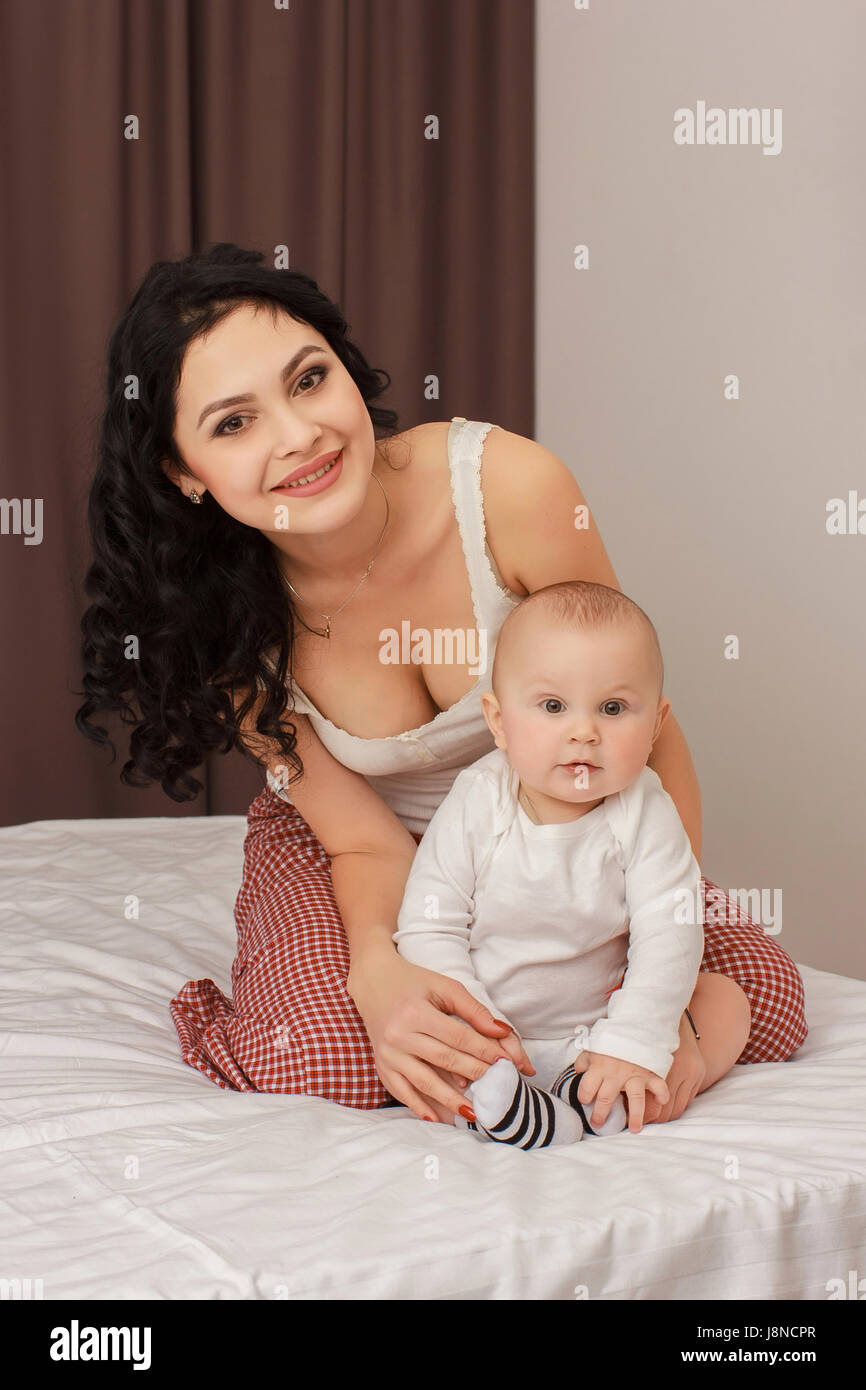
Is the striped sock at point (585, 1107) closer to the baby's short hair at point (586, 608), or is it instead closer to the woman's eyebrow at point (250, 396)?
the baby's short hair at point (586, 608)

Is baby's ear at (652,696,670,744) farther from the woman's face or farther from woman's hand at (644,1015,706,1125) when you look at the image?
the woman's face

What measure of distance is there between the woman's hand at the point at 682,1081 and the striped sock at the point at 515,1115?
68 mm

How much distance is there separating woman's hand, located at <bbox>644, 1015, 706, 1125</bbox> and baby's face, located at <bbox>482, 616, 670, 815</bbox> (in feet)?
0.80

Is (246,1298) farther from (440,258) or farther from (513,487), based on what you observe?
(440,258)

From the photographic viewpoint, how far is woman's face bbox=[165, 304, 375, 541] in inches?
50.6

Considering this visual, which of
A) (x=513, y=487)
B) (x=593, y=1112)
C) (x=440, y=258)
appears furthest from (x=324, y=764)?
(x=440, y=258)

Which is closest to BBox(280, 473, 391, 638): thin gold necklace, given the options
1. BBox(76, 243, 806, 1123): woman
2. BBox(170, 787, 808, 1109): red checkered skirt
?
BBox(76, 243, 806, 1123): woman

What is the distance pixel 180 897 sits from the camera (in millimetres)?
1813


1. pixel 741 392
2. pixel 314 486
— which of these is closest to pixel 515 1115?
pixel 314 486

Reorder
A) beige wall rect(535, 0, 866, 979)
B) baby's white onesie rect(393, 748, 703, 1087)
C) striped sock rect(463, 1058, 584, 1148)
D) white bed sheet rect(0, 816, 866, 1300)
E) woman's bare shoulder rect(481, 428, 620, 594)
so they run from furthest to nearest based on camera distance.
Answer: beige wall rect(535, 0, 866, 979), woman's bare shoulder rect(481, 428, 620, 594), baby's white onesie rect(393, 748, 703, 1087), striped sock rect(463, 1058, 584, 1148), white bed sheet rect(0, 816, 866, 1300)

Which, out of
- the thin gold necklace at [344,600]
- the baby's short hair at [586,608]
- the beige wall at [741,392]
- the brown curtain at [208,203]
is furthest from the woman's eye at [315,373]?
the brown curtain at [208,203]

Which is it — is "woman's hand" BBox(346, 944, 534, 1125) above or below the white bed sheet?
above

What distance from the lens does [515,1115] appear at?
3.48 ft
